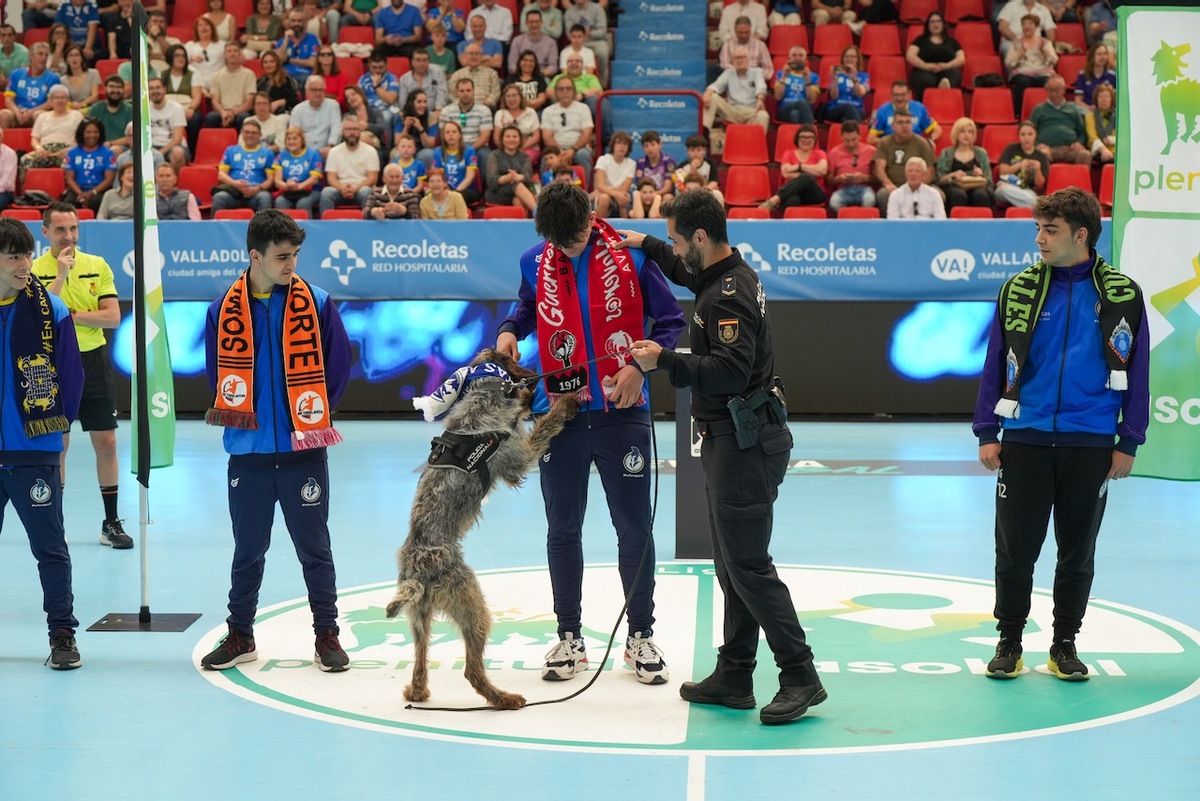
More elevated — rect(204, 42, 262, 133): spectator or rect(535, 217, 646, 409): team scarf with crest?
rect(204, 42, 262, 133): spectator

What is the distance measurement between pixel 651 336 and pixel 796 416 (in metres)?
9.09

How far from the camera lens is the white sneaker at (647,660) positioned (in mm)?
5422

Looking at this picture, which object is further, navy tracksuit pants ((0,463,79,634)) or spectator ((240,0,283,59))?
spectator ((240,0,283,59))

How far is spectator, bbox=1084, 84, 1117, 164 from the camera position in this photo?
15.6m

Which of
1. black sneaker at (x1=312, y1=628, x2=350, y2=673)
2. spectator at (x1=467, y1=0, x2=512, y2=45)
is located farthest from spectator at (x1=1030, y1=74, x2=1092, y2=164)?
black sneaker at (x1=312, y1=628, x2=350, y2=673)

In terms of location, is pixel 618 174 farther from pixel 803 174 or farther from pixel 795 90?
pixel 795 90

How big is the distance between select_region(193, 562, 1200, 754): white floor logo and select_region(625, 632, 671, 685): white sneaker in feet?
0.16

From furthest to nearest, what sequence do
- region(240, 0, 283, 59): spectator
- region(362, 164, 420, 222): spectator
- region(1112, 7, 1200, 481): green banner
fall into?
1. region(240, 0, 283, 59): spectator
2. region(362, 164, 420, 222): spectator
3. region(1112, 7, 1200, 481): green banner

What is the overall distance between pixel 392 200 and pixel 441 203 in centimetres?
54

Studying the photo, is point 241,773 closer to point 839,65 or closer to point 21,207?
point 21,207

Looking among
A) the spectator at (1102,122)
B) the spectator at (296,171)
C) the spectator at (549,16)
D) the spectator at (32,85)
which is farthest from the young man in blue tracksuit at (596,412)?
the spectator at (32,85)

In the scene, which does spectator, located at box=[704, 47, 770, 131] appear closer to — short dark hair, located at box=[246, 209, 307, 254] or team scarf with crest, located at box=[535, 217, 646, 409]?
team scarf with crest, located at box=[535, 217, 646, 409]

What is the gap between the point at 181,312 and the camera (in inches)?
556

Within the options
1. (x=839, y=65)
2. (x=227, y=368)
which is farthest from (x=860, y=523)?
(x=839, y=65)
